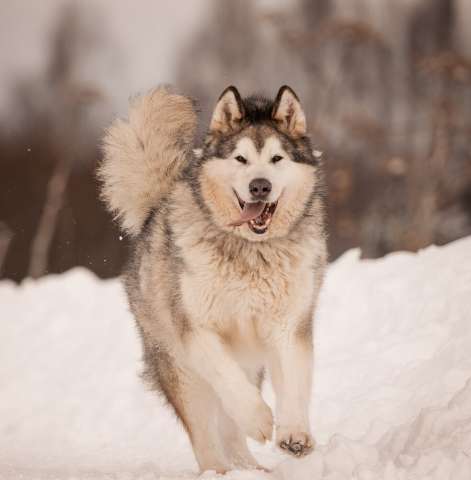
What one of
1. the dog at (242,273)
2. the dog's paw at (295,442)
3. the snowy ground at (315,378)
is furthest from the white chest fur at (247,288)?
the snowy ground at (315,378)

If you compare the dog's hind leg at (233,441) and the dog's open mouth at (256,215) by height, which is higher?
the dog's open mouth at (256,215)

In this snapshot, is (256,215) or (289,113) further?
(289,113)

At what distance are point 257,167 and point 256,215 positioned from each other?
0.27m

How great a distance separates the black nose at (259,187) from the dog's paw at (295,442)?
1.13 m

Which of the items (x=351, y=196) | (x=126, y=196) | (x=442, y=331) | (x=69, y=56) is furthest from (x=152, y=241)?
(x=69, y=56)

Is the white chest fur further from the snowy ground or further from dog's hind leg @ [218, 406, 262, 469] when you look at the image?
dog's hind leg @ [218, 406, 262, 469]

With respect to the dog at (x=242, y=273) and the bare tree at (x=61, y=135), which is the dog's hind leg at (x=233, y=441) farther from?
the bare tree at (x=61, y=135)

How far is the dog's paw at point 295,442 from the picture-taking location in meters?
Result: 4.29

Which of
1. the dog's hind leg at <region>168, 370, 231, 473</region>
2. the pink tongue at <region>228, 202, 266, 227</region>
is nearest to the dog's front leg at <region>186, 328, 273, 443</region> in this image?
the dog's hind leg at <region>168, 370, 231, 473</region>

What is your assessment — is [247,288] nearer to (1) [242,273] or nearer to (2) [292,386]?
(1) [242,273]

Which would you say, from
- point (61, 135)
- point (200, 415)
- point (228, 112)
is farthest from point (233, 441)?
point (61, 135)

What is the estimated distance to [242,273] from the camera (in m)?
4.66

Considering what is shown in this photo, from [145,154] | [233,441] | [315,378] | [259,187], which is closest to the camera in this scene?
[259,187]

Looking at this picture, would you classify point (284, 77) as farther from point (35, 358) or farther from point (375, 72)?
point (35, 358)
